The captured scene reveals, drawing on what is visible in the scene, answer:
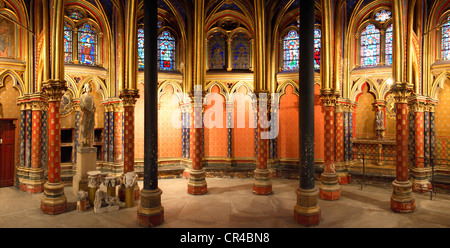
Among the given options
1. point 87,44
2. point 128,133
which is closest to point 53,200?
point 128,133

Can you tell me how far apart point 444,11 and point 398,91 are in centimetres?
648

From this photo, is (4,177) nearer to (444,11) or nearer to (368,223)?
(368,223)

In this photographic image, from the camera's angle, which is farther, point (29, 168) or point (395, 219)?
point (29, 168)

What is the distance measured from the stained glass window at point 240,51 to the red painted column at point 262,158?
14.8 ft

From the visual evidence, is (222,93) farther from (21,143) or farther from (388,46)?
(21,143)

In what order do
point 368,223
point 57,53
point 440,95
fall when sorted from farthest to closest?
point 440,95 → point 57,53 → point 368,223

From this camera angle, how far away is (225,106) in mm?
15117

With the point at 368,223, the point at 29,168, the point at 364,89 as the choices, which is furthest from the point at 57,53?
the point at 364,89

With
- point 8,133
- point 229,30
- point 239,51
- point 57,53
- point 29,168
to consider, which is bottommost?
point 29,168

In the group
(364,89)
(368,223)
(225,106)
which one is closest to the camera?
(368,223)

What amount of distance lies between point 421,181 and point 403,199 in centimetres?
381

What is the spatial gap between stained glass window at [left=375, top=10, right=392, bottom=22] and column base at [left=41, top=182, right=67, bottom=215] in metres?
15.3

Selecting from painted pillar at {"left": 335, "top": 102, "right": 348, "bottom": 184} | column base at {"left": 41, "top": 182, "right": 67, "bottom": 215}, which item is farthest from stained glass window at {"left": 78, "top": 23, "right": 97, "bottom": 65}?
painted pillar at {"left": 335, "top": 102, "right": 348, "bottom": 184}

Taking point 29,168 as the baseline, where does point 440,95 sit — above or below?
above
